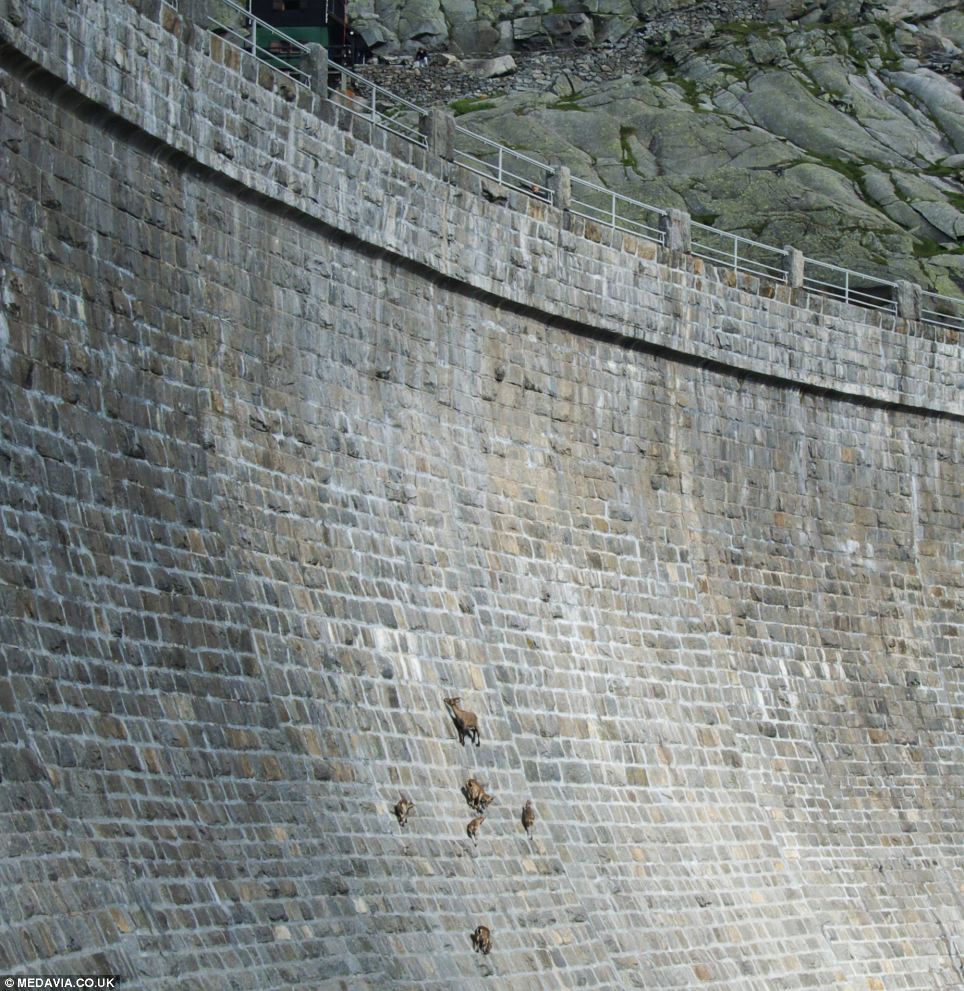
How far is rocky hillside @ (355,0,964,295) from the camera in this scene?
52969mm

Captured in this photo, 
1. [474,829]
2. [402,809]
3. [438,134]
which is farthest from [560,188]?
[402,809]

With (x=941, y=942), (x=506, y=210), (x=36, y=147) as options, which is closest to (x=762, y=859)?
(x=941, y=942)

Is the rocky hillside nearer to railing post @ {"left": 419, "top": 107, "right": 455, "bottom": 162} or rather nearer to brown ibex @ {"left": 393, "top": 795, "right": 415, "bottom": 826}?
railing post @ {"left": 419, "top": 107, "right": 455, "bottom": 162}

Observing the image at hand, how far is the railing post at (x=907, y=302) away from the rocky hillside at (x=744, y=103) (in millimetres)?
15563

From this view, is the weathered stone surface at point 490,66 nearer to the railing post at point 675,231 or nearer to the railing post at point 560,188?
the railing post at point 675,231

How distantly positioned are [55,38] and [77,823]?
7498mm

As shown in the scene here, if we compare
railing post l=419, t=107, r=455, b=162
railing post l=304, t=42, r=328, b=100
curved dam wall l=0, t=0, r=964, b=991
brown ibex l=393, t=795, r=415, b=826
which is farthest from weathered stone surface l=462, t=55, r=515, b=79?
brown ibex l=393, t=795, r=415, b=826

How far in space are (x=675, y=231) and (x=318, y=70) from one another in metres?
8.35

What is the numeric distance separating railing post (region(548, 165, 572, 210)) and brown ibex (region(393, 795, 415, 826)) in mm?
10784

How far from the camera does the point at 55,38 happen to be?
18.6m

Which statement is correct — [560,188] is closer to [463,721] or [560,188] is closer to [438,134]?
[438,134]

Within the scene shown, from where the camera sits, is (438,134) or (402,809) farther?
(438,134)

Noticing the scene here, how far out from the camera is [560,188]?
29297 mm

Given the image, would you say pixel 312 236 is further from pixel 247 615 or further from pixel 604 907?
pixel 604 907
